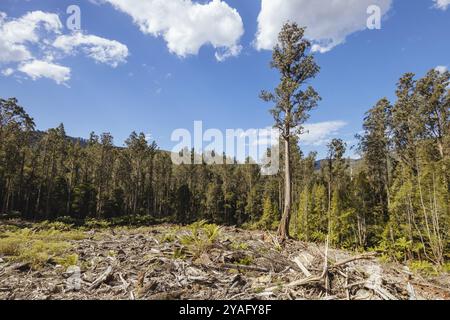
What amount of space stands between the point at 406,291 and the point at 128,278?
576cm

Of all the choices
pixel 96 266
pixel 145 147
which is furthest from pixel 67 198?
pixel 96 266

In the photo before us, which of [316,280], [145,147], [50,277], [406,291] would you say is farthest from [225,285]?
[145,147]

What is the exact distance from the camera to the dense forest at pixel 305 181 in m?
18.3

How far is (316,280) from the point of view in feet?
18.6

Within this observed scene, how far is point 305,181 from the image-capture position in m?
36.6

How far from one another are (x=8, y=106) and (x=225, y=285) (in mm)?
33882

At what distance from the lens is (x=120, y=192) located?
154 ft

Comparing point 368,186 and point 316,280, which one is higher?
point 368,186

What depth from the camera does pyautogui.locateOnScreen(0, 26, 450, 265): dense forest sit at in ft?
60.2

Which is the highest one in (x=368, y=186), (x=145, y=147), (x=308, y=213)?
(x=145, y=147)

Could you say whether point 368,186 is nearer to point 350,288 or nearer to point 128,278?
point 350,288

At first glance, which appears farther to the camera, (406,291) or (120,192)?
(120,192)
